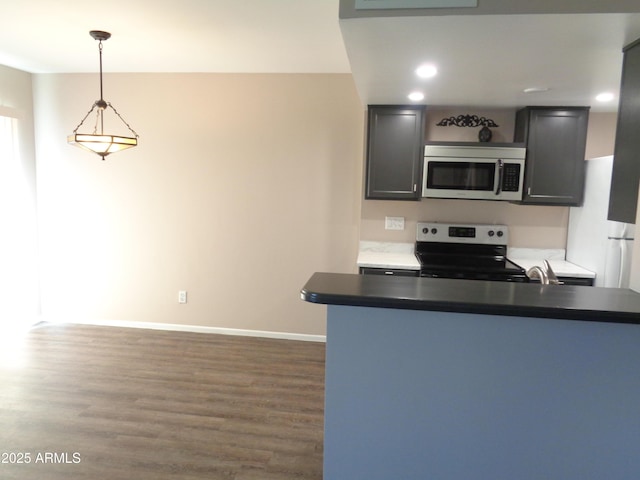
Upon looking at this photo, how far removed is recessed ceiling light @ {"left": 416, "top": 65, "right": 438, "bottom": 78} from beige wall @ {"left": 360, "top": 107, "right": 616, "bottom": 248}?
4.16ft

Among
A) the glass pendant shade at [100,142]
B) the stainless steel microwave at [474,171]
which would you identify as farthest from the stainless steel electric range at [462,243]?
the glass pendant shade at [100,142]

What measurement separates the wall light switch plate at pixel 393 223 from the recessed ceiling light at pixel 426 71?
5.45ft

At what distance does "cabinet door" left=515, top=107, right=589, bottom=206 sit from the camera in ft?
11.5

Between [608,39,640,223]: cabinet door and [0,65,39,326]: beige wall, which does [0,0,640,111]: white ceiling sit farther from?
[0,65,39,326]: beige wall

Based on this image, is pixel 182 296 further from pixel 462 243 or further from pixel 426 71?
pixel 426 71

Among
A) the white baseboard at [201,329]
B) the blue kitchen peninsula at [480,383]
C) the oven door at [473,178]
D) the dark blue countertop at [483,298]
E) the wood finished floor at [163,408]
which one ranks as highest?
the oven door at [473,178]

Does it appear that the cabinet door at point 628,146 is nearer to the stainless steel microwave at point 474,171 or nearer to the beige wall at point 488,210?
the stainless steel microwave at point 474,171

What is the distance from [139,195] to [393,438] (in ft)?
12.0

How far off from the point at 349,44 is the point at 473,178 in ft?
6.55

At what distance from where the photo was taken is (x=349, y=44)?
6.59ft

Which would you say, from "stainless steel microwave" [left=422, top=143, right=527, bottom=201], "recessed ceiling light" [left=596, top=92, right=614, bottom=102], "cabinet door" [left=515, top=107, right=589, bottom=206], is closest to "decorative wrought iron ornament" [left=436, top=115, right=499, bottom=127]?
"cabinet door" [left=515, top=107, right=589, bottom=206]

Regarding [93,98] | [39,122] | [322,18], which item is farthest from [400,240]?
[39,122]

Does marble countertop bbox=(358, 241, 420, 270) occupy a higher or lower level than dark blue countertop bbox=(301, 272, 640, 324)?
lower

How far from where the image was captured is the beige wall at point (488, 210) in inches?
149
